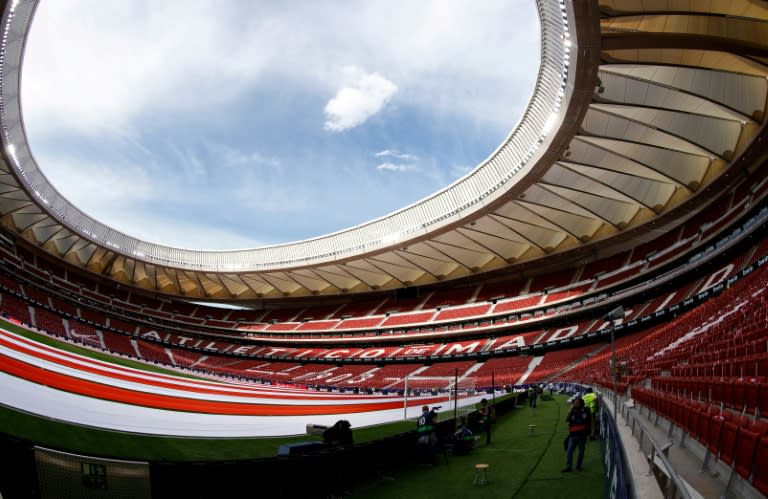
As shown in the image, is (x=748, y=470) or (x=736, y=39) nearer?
(x=748, y=470)

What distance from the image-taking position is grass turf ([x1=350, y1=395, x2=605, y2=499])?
6969 millimetres

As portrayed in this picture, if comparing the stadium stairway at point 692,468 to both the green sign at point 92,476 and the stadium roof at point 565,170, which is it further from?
the stadium roof at point 565,170

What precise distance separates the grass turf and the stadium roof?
1287 cm

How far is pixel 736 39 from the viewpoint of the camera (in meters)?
15.9

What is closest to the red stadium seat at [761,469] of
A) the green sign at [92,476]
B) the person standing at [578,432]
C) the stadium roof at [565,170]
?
the person standing at [578,432]

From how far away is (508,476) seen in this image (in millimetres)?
7906

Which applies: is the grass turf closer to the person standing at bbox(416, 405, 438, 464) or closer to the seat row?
the person standing at bbox(416, 405, 438, 464)

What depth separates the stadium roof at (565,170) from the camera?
1666 cm

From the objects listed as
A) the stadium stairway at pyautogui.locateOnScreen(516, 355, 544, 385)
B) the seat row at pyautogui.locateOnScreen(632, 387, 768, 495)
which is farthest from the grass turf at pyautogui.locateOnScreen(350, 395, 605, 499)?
the stadium stairway at pyautogui.locateOnScreen(516, 355, 544, 385)

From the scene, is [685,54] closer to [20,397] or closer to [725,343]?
[725,343]

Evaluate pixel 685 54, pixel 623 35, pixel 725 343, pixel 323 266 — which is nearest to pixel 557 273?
pixel 323 266

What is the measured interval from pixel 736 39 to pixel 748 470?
57.7ft

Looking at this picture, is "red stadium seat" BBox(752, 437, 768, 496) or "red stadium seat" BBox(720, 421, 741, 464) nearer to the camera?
"red stadium seat" BBox(752, 437, 768, 496)

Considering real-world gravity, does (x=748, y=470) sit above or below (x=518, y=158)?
below
